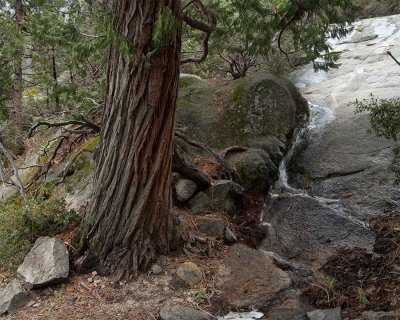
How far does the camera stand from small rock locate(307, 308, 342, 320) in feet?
15.2

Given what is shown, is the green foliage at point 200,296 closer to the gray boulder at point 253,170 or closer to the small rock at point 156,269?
the small rock at point 156,269

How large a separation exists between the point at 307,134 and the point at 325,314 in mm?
6029

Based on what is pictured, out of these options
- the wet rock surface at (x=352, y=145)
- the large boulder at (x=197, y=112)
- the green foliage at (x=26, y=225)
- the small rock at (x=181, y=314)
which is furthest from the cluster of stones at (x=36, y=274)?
the wet rock surface at (x=352, y=145)

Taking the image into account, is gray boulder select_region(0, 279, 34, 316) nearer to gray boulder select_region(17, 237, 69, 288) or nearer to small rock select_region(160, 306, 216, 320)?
gray boulder select_region(17, 237, 69, 288)

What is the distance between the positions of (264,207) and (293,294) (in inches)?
100

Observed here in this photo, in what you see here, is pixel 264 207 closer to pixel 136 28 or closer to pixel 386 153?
pixel 386 153

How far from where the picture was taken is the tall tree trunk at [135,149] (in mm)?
4578

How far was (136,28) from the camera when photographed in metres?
4.55

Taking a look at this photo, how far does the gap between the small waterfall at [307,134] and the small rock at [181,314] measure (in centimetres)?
386

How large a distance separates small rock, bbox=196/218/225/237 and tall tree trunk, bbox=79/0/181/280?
2.97 ft

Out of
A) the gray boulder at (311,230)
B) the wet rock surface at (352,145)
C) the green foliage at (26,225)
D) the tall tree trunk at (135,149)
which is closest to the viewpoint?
the tall tree trunk at (135,149)

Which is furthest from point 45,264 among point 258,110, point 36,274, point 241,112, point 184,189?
point 258,110

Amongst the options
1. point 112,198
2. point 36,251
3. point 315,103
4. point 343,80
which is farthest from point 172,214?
point 343,80

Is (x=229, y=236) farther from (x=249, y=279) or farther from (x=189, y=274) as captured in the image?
(x=189, y=274)
